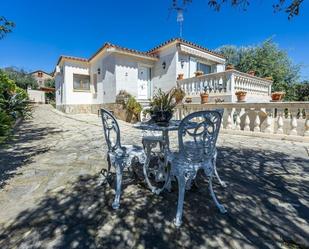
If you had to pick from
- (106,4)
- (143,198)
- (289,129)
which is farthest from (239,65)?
(143,198)

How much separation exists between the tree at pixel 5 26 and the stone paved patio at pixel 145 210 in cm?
353

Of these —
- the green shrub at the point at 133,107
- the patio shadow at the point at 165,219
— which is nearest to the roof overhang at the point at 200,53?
the green shrub at the point at 133,107

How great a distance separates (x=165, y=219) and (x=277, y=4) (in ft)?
12.4

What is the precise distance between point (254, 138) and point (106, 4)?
1209 cm

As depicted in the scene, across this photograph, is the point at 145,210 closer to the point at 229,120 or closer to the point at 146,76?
the point at 229,120

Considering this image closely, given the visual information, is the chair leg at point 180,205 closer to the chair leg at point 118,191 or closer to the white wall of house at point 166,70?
the chair leg at point 118,191

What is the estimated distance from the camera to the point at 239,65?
21.2 metres

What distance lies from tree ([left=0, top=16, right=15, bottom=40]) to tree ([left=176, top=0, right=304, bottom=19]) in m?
4.61

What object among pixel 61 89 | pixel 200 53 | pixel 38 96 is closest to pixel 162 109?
pixel 200 53

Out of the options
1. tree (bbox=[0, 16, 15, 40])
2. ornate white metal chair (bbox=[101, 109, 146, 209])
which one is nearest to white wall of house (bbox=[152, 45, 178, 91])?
tree (bbox=[0, 16, 15, 40])

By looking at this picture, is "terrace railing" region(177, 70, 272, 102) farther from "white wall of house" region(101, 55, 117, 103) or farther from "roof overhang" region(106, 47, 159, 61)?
"white wall of house" region(101, 55, 117, 103)

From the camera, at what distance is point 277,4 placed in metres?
3.15

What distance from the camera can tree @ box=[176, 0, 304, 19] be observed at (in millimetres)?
2967

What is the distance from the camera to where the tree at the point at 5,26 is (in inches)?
194
